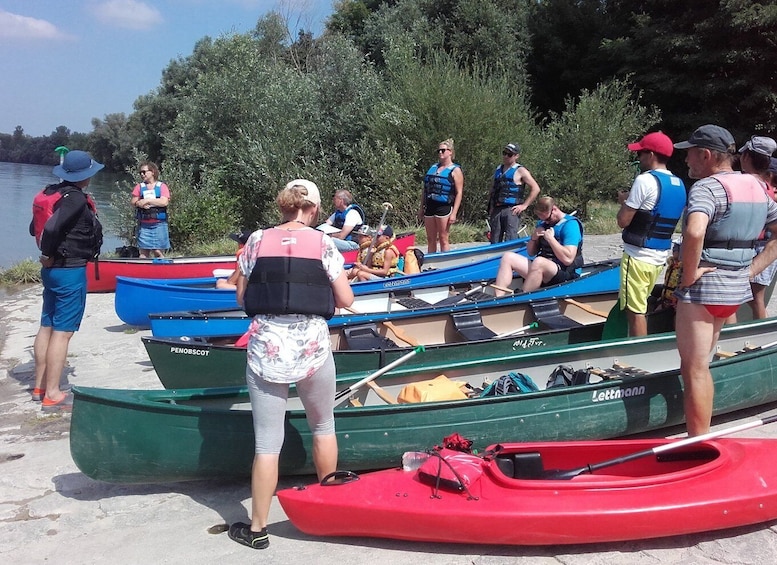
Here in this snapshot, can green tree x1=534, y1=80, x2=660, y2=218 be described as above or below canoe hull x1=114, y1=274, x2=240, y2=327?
above

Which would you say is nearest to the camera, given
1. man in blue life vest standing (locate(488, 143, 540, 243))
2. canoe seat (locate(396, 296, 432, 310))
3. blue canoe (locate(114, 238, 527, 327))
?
canoe seat (locate(396, 296, 432, 310))

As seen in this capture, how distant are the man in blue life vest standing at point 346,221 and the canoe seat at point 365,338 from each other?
2802 millimetres

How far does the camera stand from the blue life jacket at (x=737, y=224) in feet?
11.4

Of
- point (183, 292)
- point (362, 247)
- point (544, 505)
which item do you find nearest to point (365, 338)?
point (362, 247)

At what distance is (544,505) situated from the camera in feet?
10.2

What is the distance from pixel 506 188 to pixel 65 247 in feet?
18.4

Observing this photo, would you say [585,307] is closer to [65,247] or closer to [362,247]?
[362,247]

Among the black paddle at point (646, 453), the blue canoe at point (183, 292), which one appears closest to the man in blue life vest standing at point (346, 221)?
the blue canoe at point (183, 292)

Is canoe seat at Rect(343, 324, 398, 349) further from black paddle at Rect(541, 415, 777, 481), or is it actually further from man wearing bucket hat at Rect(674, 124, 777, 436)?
man wearing bucket hat at Rect(674, 124, 777, 436)

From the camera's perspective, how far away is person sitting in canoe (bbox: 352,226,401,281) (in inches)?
293

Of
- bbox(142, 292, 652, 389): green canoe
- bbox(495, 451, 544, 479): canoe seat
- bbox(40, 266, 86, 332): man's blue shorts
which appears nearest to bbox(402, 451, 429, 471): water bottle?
bbox(495, 451, 544, 479): canoe seat

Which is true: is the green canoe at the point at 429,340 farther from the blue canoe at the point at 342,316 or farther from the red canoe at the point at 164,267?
the red canoe at the point at 164,267

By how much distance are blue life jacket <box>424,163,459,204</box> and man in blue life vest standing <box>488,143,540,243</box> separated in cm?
61

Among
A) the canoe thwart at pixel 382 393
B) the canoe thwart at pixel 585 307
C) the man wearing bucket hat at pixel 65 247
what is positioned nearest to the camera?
A: the canoe thwart at pixel 382 393
